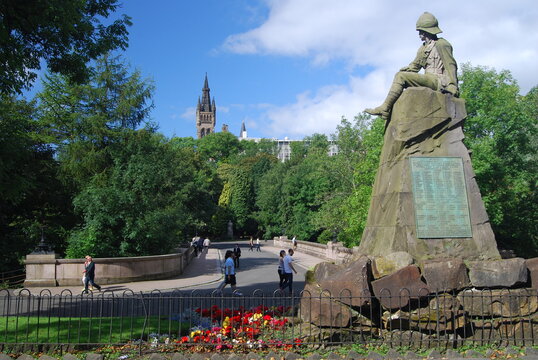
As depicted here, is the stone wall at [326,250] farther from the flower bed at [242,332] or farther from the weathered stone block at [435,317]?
the weathered stone block at [435,317]

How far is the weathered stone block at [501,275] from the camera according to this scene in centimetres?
829

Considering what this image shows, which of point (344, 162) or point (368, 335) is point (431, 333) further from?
point (344, 162)

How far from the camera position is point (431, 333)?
7914mm

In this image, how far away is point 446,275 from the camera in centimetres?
825

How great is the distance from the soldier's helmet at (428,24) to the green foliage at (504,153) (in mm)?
17776

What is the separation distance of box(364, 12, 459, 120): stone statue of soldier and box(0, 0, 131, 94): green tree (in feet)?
23.2

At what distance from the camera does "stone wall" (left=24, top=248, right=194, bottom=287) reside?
63.5ft

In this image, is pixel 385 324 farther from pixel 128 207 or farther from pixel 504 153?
pixel 504 153

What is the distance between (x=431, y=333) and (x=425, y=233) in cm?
199

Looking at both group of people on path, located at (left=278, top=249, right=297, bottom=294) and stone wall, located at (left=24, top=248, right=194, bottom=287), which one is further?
stone wall, located at (left=24, top=248, right=194, bottom=287)

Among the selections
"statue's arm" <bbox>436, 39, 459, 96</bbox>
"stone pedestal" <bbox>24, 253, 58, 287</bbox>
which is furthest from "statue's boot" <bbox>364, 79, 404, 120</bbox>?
"stone pedestal" <bbox>24, 253, 58, 287</bbox>

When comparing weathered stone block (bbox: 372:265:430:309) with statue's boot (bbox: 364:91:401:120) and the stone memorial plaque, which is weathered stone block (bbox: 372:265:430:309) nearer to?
the stone memorial plaque

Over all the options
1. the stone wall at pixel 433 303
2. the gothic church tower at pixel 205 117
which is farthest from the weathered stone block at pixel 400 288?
the gothic church tower at pixel 205 117

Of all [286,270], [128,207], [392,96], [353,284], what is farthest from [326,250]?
[353,284]
